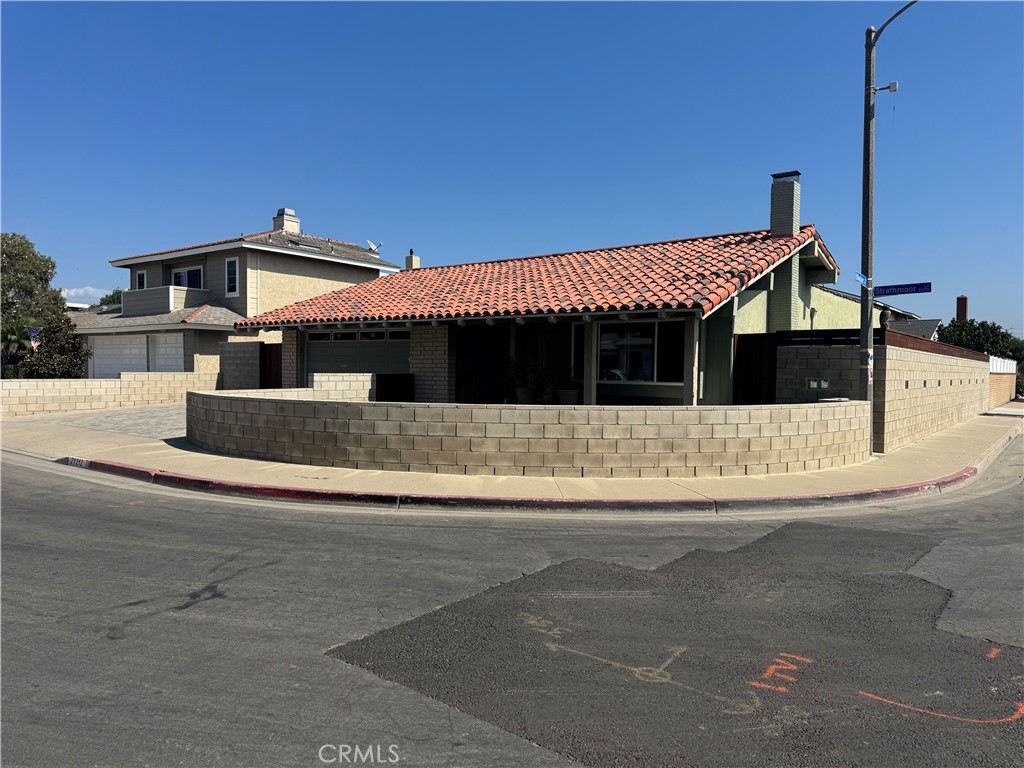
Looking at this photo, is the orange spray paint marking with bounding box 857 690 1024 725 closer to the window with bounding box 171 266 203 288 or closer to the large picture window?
the large picture window

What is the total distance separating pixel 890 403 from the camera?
1430cm

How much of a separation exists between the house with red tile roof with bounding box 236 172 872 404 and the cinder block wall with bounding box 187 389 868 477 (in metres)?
3.16

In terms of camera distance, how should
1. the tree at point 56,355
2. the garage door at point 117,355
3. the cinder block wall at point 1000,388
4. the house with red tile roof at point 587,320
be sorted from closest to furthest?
the house with red tile roof at point 587,320, the tree at point 56,355, the garage door at point 117,355, the cinder block wall at point 1000,388

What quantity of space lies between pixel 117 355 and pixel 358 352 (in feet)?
49.4

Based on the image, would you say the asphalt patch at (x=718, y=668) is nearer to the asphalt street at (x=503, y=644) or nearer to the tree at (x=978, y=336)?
the asphalt street at (x=503, y=644)

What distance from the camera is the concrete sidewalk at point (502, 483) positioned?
898 centimetres

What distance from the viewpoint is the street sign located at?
13.0m

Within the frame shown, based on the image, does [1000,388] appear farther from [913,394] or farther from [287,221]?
[287,221]

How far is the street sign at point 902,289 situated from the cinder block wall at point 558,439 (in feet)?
11.8

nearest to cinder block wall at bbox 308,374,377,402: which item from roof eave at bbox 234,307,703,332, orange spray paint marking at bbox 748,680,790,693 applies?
roof eave at bbox 234,307,703,332

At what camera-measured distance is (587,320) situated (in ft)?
49.3

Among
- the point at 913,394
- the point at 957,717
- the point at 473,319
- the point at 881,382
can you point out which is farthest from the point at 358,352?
the point at 957,717

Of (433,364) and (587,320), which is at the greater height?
(587,320)

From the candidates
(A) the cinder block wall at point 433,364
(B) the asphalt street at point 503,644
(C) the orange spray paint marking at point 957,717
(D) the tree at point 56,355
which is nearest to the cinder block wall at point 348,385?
(A) the cinder block wall at point 433,364
